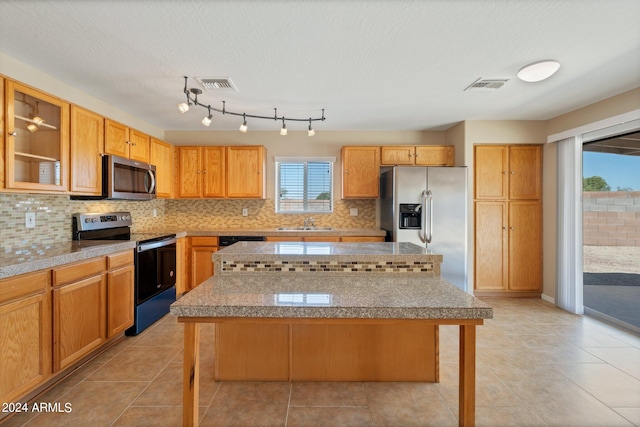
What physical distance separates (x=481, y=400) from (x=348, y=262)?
1.23 m

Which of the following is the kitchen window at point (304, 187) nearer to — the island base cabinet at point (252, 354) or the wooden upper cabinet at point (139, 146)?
the wooden upper cabinet at point (139, 146)

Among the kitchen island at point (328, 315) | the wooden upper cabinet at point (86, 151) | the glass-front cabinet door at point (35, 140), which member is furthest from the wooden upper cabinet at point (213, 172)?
the kitchen island at point (328, 315)

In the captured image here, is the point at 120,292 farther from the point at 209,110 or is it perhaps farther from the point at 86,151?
the point at 209,110

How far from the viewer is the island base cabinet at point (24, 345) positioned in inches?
64.4

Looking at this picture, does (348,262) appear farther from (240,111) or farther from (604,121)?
(604,121)

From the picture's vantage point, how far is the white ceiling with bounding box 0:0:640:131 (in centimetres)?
172

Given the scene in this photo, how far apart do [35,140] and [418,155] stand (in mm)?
4043

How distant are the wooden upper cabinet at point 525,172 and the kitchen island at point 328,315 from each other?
259 centimetres

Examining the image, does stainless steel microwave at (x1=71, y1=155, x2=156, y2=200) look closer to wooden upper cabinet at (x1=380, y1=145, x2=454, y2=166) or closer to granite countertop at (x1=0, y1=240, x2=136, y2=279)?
granite countertop at (x1=0, y1=240, x2=136, y2=279)

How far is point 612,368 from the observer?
2.24 metres

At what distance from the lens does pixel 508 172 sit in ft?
12.8

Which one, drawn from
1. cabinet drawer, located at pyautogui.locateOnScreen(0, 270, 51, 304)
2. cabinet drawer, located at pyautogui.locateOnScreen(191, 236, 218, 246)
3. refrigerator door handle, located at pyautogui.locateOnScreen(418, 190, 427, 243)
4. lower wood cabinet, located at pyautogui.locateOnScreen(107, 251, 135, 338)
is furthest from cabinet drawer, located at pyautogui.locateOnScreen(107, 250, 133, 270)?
refrigerator door handle, located at pyautogui.locateOnScreen(418, 190, 427, 243)

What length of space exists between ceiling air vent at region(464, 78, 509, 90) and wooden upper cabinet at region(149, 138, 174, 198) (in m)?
3.65

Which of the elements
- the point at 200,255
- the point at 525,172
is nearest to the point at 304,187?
the point at 200,255
